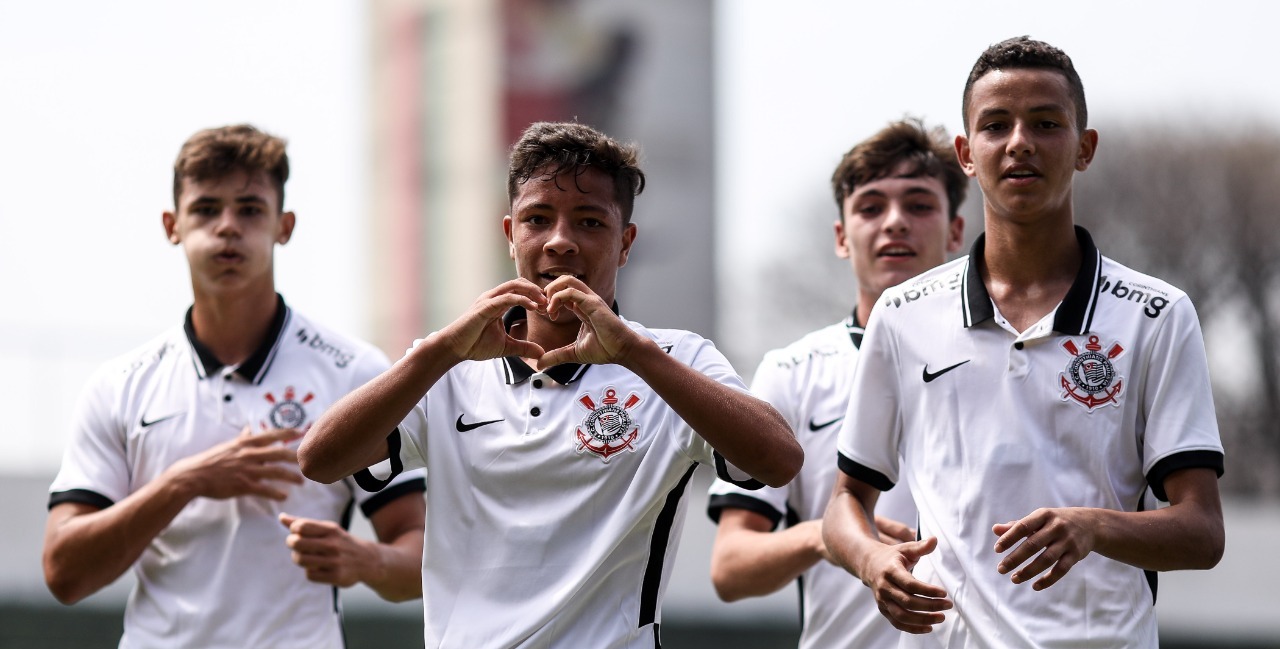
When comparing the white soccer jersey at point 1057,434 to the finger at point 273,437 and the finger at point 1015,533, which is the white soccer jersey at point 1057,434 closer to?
the finger at point 1015,533

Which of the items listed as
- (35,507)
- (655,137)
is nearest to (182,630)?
(35,507)

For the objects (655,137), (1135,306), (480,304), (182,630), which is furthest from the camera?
(655,137)

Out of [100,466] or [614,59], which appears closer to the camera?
[100,466]

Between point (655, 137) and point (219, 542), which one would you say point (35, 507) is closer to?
point (219, 542)

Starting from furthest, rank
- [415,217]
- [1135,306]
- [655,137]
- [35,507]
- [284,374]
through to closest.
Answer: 1. [415,217]
2. [655,137]
3. [35,507]
4. [284,374]
5. [1135,306]

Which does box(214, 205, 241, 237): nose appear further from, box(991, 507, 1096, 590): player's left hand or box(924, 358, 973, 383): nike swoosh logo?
box(991, 507, 1096, 590): player's left hand

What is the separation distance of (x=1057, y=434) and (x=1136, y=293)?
0.43 metres

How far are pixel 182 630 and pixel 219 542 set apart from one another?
307 mm

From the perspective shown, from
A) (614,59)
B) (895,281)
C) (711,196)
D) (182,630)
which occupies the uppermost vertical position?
(614,59)

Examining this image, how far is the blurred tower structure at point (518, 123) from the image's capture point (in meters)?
30.4

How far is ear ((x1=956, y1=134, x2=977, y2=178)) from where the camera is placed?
4.40 m

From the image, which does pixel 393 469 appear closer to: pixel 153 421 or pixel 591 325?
pixel 591 325

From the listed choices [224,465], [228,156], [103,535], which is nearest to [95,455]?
[103,535]

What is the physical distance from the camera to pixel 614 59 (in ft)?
102
